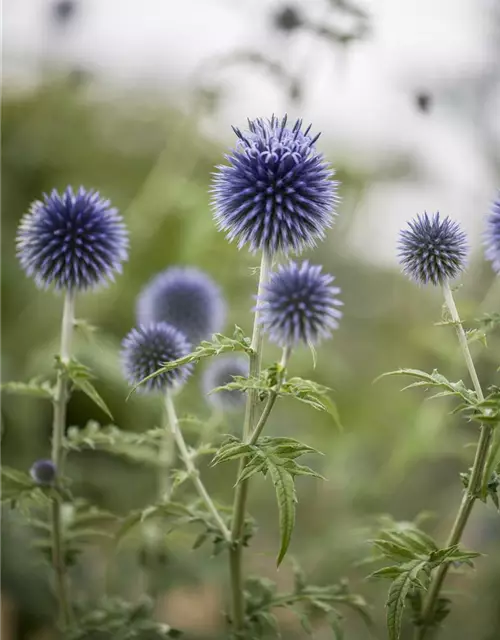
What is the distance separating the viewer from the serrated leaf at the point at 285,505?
68cm

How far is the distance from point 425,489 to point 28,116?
2.00 metres

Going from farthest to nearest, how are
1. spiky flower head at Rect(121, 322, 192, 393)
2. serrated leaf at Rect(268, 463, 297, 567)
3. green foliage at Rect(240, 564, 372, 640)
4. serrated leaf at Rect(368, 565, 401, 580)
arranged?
spiky flower head at Rect(121, 322, 192, 393) → green foliage at Rect(240, 564, 372, 640) → serrated leaf at Rect(368, 565, 401, 580) → serrated leaf at Rect(268, 463, 297, 567)

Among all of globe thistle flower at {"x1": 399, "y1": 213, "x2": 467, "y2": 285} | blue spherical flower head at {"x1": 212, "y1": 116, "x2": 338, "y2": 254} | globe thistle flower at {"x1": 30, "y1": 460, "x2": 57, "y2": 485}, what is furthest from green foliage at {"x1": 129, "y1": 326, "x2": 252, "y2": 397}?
globe thistle flower at {"x1": 30, "y1": 460, "x2": 57, "y2": 485}

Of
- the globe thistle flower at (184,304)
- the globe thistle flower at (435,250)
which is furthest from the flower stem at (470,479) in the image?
the globe thistle flower at (184,304)

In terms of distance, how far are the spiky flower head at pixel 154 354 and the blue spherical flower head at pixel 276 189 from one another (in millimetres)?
259

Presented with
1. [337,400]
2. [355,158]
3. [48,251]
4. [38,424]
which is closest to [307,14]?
[355,158]

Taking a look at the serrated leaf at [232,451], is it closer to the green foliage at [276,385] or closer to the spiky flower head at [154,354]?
the green foliage at [276,385]

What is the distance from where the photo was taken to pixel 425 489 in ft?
6.84

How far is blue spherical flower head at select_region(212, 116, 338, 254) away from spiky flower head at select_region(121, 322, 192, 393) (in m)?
0.26

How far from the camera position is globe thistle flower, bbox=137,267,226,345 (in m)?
1.36

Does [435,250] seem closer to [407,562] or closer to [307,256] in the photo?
[407,562]

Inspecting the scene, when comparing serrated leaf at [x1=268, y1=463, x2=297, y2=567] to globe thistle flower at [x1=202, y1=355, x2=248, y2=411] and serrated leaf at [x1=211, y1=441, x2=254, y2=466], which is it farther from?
globe thistle flower at [x1=202, y1=355, x2=248, y2=411]

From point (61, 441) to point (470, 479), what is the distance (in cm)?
61

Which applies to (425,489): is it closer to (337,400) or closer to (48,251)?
(337,400)
